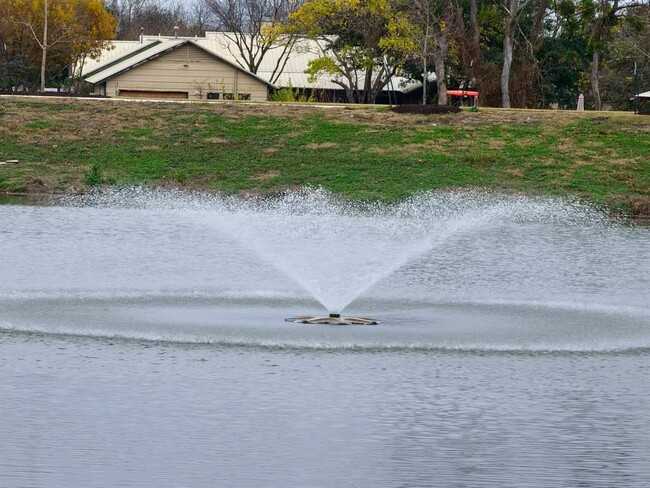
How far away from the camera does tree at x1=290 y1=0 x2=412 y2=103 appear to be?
2665 inches

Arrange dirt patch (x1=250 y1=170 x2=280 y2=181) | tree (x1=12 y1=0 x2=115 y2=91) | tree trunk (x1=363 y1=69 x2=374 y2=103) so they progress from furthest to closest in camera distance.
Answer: tree (x1=12 y1=0 x2=115 y2=91)
tree trunk (x1=363 y1=69 x2=374 y2=103)
dirt patch (x1=250 y1=170 x2=280 y2=181)

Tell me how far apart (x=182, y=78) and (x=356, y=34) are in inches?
364

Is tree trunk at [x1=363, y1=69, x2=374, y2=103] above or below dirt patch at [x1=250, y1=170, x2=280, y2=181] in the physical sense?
above

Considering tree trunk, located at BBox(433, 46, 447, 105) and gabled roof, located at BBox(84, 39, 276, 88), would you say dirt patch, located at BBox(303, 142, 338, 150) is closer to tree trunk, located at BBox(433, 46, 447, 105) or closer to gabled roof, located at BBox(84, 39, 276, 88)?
tree trunk, located at BBox(433, 46, 447, 105)

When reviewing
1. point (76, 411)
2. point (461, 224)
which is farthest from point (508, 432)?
point (461, 224)

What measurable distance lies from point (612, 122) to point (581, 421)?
124ft

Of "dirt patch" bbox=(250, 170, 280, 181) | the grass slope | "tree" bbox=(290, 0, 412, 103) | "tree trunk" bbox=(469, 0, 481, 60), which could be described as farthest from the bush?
"tree trunk" bbox=(469, 0, 481, 60)

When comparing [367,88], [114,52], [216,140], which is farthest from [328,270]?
[114,52]

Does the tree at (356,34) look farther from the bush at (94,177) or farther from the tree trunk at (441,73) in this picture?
the bush at (94,177)

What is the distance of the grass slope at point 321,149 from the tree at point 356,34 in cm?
1680

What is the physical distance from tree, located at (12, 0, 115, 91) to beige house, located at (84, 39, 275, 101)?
4.78 metres

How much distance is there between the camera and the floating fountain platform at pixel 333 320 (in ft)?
57.4

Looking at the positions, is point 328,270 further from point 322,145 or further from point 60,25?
point 60,25

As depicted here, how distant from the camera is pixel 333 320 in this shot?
1762cm
